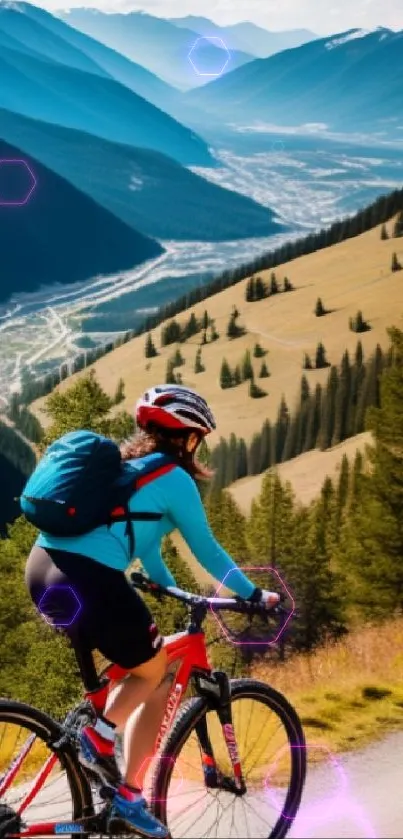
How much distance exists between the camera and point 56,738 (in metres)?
5.73

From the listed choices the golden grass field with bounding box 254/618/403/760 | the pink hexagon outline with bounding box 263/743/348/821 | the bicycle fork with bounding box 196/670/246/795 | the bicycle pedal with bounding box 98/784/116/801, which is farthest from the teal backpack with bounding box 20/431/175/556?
the golden grass field with bounding box 254/618/403/760

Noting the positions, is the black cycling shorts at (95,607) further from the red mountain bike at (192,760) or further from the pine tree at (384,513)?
the pine tree at (384,513)

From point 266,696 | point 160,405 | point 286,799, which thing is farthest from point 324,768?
point 160,405

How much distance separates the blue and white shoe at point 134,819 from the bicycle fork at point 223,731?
1.93 ft

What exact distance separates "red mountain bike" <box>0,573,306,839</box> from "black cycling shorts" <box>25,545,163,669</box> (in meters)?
0.35

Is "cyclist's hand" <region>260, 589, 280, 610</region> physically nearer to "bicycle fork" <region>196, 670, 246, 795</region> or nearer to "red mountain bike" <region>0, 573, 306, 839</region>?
"red mountain bike" <region>0, 573, 306, 839</region>

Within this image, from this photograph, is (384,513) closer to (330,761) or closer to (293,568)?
(293,568)

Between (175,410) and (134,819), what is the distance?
8.55 ft

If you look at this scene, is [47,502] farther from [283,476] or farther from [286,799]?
[283,476]

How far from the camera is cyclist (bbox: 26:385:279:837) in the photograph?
5461 mm

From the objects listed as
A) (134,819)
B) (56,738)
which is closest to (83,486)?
(56,738)

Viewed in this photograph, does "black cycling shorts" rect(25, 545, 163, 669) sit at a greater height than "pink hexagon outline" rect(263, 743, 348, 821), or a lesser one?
greater
